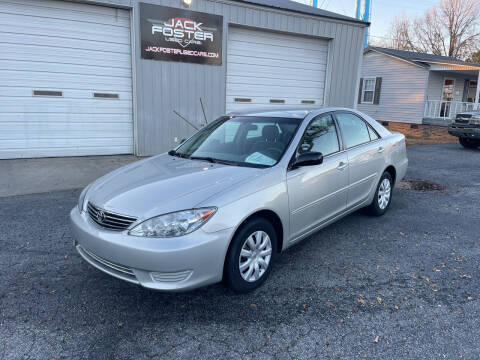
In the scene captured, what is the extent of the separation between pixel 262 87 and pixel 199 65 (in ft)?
7.06

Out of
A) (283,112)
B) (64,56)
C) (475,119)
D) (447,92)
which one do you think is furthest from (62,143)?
(447,92)

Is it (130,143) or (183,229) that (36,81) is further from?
(183,229)

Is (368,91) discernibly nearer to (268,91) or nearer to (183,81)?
(268,91)

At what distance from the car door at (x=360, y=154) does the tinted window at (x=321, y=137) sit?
20 cm

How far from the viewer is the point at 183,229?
2.70 meters

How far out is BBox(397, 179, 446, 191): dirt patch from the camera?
7.09m

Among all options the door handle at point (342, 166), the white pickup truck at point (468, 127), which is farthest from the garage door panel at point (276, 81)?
the door handle at point (342, 166)

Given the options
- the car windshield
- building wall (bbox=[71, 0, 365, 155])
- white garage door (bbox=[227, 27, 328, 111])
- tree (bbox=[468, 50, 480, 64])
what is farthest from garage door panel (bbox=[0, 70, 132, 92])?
tree (bbox=[468, 50, 480, 64])

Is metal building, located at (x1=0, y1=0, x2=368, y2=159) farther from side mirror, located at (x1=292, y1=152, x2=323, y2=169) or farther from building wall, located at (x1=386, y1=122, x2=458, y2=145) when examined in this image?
building wall, located at (x1=386, y1=122, x2=458, y2=145)

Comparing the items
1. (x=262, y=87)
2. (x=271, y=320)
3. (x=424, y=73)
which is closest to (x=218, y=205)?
(x=271, y=320)

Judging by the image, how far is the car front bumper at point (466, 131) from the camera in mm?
12414

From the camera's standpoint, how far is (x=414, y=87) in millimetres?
19969

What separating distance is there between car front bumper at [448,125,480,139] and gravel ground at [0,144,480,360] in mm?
9449

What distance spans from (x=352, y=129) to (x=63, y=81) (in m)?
7.03
